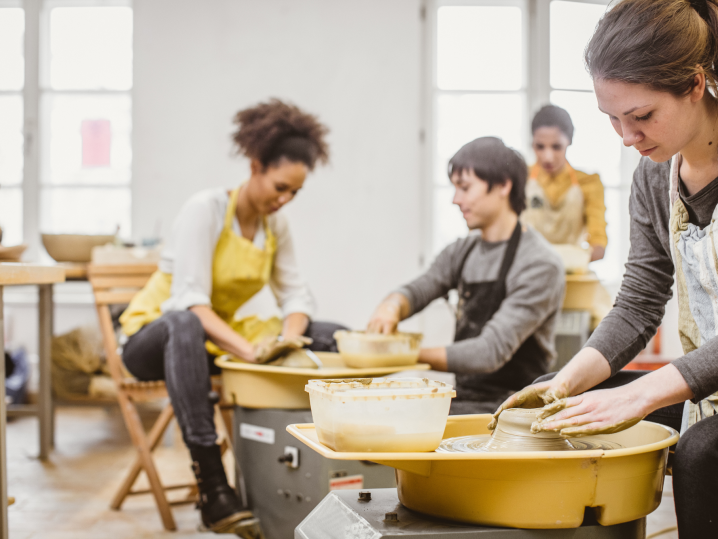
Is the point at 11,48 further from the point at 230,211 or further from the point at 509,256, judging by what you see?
the point at 509,256

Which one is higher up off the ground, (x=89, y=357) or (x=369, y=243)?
(x=369, y=243)

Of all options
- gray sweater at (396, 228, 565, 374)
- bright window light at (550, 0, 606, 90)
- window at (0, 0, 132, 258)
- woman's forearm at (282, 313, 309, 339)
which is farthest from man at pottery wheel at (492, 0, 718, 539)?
window at (0, 0, 132, 258)

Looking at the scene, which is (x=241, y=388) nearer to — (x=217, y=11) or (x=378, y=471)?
(x=378, y=471)

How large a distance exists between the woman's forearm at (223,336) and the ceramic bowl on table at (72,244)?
1.40 m

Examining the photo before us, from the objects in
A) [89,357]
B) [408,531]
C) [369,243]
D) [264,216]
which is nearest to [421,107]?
[369,243]

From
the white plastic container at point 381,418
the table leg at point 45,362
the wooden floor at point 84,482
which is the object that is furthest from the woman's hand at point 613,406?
the table leg at point 45,362

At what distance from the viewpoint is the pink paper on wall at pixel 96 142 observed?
3.88m

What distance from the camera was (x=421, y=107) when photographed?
3717 millimetres

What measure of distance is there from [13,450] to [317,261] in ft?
5.61

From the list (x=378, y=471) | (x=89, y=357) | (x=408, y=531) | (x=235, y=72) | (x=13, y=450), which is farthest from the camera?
(x=235, y=72)

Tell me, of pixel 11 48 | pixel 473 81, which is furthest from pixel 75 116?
pixel 473 81

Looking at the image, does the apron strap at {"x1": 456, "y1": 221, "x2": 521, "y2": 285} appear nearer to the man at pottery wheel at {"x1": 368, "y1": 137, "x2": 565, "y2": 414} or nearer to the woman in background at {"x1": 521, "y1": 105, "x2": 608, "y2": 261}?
the man at pottery wheel at {"x1": 368, "y1": 137, "x2": 565, "y2": 414}

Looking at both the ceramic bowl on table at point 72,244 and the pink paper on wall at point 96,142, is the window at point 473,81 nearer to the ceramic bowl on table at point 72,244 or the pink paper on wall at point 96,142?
the ceramic bowl on table at point 72,244

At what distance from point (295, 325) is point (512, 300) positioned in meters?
0.71
